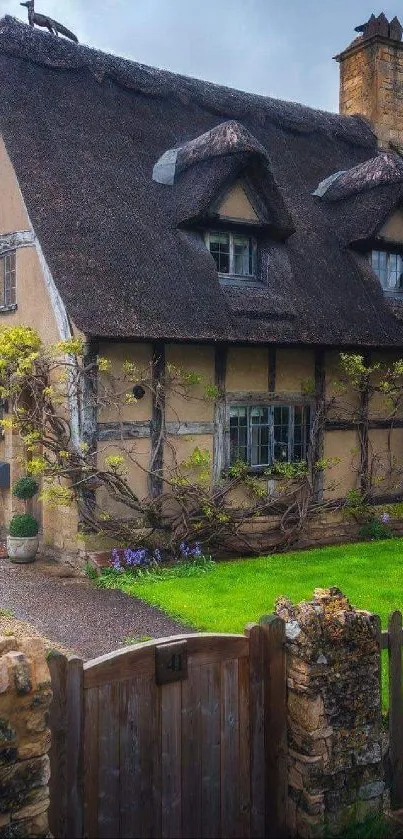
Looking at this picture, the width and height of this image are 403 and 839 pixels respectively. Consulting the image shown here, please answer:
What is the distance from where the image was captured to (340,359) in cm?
1304

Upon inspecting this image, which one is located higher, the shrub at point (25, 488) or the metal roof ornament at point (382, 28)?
the metal roof ornament at point (382, 28)

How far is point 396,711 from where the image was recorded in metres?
4.77

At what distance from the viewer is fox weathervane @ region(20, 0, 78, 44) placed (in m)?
14.1

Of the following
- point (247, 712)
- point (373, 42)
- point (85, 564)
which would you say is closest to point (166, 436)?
point (85, 564)

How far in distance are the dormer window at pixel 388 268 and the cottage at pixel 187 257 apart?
4cm

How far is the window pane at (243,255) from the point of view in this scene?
12.7m

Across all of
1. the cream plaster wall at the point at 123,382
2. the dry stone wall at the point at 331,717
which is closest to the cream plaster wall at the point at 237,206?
the cream plaster wall at the point at 123,382

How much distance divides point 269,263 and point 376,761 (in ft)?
30.8

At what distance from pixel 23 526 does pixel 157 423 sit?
2424 mm

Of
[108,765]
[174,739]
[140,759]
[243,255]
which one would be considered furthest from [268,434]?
[108,765]

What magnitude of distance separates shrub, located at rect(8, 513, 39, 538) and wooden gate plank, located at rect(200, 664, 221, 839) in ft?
23.9

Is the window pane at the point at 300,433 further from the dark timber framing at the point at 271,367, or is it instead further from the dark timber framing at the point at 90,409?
the dark timber framing at the point at 90,409

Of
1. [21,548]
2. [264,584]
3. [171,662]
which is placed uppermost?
[171,662]

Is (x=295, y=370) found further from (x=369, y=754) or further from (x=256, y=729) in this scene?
(x=256, y=729)
